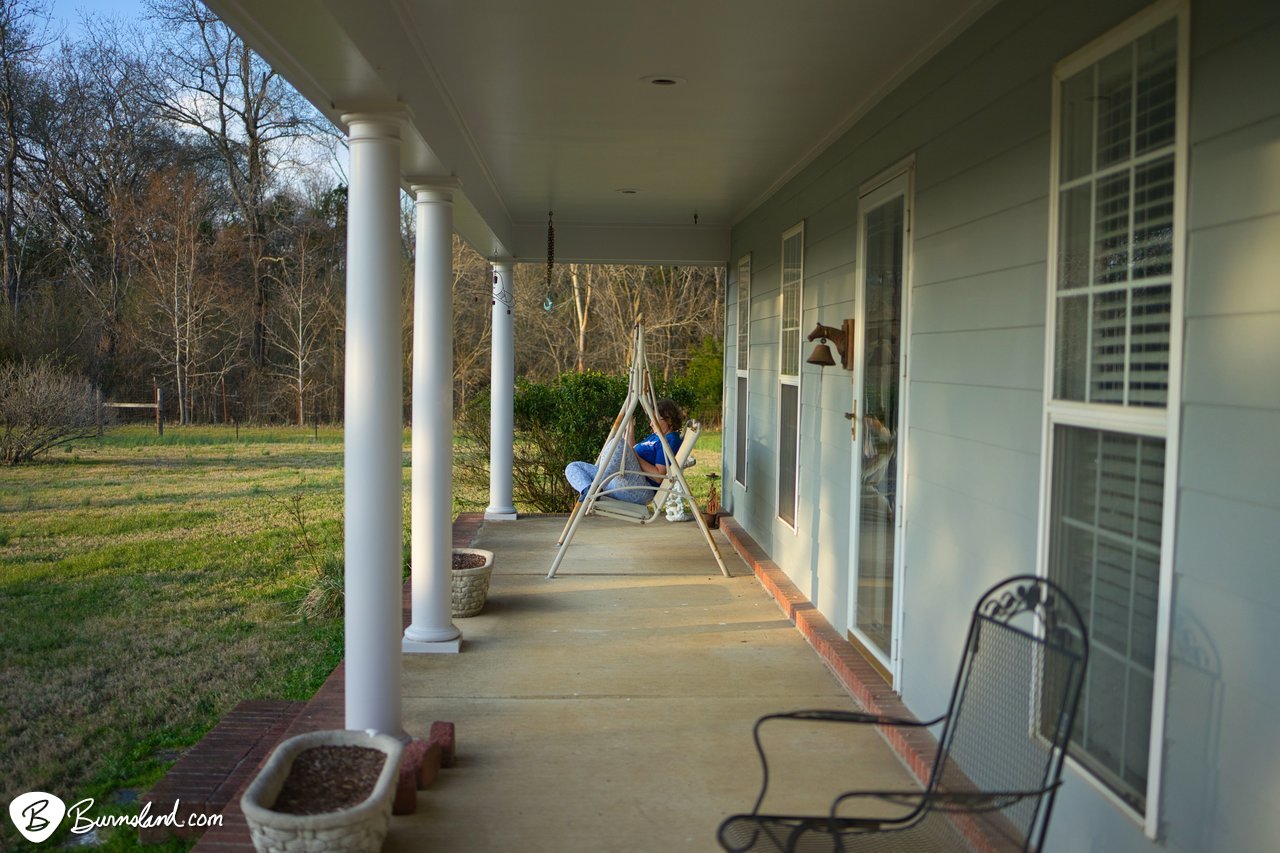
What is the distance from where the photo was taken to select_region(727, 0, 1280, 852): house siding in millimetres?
1814

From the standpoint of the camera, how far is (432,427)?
188 inches

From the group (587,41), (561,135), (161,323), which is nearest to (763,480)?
(561,135)

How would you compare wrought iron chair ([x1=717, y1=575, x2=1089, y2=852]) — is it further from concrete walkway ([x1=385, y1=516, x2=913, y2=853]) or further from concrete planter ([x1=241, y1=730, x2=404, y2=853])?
concrete planter ([x1=241, y1=730, x2=404, y2=853])

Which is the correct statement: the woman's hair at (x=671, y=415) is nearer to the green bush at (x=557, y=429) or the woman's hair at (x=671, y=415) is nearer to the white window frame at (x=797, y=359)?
the white window frame at (x=797, y=359)

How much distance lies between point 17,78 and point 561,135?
41.8ft

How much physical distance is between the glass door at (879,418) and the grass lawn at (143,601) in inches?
107

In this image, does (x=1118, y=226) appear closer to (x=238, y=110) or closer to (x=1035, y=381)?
(x=1035, y=381)

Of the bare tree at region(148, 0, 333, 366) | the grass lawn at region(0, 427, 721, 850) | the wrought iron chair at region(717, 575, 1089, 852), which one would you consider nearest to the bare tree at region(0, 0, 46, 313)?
the bare tree at region(148, 0, 333, 366)

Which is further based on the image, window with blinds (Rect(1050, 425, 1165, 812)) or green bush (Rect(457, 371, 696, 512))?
green bush (Rect(457, 371, 696, 512))

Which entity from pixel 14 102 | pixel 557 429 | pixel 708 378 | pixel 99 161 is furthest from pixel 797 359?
pixel 99 161

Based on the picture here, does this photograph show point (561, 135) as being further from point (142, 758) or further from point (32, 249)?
point (32, 249)

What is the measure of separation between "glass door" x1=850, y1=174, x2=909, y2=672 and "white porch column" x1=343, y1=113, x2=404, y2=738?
1868 millimetres

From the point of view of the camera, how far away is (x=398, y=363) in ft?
11.1

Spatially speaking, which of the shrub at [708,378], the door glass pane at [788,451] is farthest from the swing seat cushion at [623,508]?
the shrub at [708,378]
